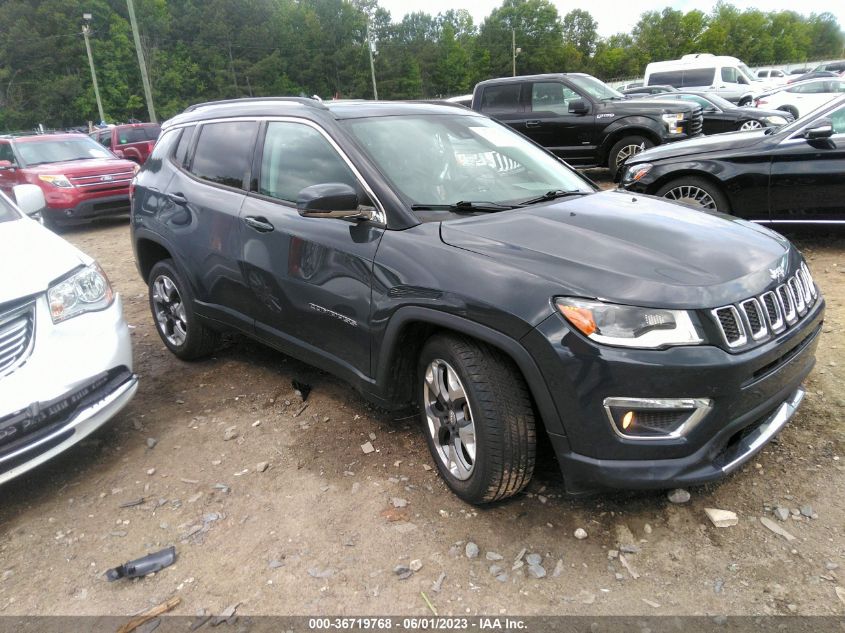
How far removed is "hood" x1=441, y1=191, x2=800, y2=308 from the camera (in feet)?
7.66

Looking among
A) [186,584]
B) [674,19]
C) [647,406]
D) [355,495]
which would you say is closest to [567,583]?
[647,406]

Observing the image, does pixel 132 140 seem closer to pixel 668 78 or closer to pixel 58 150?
pixel 58 150

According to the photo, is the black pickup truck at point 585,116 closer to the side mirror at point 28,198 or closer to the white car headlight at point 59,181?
the white car headlight at point 59,181

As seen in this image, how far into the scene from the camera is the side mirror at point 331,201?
2.88 m

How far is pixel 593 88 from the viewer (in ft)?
36.4

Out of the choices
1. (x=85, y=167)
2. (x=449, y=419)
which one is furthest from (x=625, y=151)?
(x=85, y=167)

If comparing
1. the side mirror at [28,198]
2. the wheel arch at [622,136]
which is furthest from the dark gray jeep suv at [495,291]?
the wheel arch at [622,136]

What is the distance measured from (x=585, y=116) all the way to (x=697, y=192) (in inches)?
190

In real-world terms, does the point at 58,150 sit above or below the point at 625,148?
above

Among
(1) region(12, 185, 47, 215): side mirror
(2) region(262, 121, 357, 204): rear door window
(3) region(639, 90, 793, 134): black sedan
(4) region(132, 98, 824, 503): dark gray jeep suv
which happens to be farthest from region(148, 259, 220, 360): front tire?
(3) region(639, 90, 793, 134): black sedan

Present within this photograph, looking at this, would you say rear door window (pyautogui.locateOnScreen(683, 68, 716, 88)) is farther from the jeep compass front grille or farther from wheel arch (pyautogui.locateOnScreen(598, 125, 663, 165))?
the jeep compass front grille

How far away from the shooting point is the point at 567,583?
7.85 feet

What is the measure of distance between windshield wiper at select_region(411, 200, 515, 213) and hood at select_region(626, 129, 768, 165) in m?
3.95

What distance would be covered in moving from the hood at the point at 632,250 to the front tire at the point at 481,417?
16.7 inches
